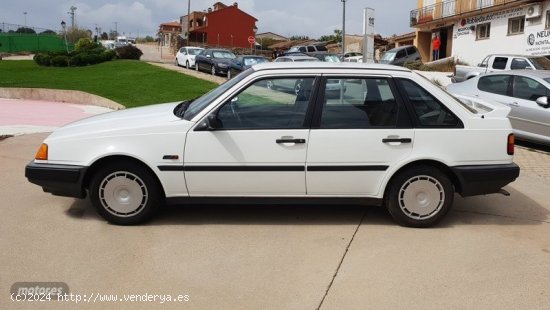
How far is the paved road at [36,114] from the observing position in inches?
431

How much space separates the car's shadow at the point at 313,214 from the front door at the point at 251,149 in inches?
17.4

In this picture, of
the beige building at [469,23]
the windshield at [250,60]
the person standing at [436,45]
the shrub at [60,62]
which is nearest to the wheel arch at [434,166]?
the windshield at [250,60]

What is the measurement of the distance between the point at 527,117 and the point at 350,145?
19.2 ft

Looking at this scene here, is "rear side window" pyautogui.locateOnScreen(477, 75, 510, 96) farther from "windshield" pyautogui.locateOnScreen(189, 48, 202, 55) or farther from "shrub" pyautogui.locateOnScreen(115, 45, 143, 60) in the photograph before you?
"shrub" pyautogui.locateOnScreen(115, 45, 143, 60)

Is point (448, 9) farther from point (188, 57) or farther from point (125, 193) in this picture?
point (125, 193)

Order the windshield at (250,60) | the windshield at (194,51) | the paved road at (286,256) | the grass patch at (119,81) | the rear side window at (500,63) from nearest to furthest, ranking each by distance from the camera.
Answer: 1. the paved road at (286,256)
2. the grass patch at (119,81)
3. the rear side window at (500,63)
4. the windshield at (250,60)
5. the windshield at (194,51)

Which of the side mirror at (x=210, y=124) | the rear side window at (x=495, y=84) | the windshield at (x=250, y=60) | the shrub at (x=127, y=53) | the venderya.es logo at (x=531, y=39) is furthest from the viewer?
the shrub at (x=127, y=53)

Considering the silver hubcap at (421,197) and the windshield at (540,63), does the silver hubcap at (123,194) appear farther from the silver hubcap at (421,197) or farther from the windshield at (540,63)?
the windshield at (540,63)

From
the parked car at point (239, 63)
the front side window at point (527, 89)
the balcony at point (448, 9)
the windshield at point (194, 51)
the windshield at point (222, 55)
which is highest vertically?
the balcony at point (448, 9)

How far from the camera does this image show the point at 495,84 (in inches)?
400

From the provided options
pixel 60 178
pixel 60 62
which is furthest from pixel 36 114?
pixel 60 62

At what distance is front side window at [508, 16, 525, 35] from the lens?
30484mm

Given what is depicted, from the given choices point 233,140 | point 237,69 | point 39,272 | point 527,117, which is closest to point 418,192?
point 233,140

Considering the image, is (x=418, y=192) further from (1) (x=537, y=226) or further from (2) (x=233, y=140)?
(2) (x=233, y=140)
